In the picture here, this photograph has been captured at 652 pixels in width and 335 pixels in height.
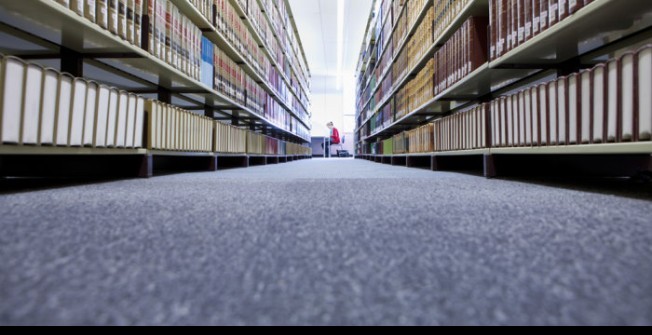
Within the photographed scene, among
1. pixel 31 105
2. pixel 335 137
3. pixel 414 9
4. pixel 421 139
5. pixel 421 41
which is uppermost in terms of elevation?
pixel 414 9

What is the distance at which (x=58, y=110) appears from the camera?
1094 mm

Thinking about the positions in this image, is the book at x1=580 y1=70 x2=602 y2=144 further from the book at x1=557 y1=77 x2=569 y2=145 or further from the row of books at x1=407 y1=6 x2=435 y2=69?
the row of books at x1=407 y1=6 x2=435 y2=69

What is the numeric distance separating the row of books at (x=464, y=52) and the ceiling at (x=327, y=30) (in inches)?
194

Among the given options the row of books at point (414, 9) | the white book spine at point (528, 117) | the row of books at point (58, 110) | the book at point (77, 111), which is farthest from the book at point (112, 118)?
the row of books at point (414, 9)

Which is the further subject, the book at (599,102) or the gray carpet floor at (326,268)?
the book at (599,102)

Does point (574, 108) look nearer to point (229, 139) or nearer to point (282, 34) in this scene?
point (229, 139)

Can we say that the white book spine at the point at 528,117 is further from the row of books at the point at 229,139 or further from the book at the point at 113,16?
the row of books at the point at 229,139

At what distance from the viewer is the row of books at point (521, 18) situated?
1.17 m

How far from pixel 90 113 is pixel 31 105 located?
25 cm

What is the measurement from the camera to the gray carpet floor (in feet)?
0.87

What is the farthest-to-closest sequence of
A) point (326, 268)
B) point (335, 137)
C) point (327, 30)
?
point (335, 137), point (327, 30), point (326, 268)

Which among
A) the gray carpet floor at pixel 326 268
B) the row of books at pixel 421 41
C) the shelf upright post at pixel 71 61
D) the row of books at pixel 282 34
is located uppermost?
the row of books at pixel 282 34

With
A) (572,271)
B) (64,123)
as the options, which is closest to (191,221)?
(572,271)

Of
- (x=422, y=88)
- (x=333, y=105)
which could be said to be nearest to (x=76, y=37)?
(x=422, y=88)
